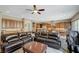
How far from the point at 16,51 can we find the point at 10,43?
0.17 metres

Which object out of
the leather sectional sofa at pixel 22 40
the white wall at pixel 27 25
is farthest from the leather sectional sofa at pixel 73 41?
the white wall at pixel 27 25

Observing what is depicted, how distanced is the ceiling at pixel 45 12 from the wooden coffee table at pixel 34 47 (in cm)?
43

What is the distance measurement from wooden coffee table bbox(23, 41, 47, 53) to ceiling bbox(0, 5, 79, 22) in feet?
1.40

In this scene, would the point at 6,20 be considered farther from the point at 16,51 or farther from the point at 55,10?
the point at 55,10

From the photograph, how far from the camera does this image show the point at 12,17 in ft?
4.50

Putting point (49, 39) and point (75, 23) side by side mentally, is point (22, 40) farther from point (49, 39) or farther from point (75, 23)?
point (75, 23)

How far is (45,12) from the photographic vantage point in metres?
1.41

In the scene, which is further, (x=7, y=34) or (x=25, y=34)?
(x=25, y=34)

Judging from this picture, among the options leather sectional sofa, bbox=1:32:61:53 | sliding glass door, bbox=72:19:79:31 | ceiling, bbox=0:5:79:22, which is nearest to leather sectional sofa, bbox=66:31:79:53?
sliding glass door, bbox=72:19:79:31

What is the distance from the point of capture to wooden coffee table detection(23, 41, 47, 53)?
1357 mm

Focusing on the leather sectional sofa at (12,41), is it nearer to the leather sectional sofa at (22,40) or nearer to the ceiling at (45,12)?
the leather sectional sofa at (22,40)

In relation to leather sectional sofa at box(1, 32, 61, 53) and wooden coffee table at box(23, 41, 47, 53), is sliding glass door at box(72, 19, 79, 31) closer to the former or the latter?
leather sectional sofa at box(1, 32, 61, 53)

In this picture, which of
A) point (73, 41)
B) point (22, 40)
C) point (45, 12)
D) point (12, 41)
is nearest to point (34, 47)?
point (22, 40)
